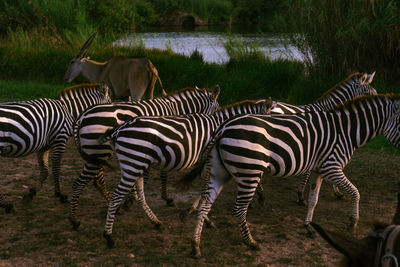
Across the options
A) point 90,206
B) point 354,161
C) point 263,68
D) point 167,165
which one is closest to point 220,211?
point 167,165

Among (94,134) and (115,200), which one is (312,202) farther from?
(94,134)

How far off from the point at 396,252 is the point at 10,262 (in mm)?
3812

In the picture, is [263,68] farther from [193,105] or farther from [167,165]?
[167,165]

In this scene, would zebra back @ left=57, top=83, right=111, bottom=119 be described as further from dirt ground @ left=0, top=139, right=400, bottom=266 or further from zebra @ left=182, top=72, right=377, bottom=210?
zebra @ left=182, top=72, right=377, bottom=210

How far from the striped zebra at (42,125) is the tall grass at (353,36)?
254 inches

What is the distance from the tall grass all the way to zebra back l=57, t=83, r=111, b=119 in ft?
20.3

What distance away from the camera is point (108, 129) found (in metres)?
5.04

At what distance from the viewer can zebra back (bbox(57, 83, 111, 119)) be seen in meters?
6.59

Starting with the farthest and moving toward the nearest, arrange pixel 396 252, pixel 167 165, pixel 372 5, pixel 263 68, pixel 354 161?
pixel 263 68 < pixel 372 5 < pixel 354 161 < pixel 167 165 < pixel 396 252

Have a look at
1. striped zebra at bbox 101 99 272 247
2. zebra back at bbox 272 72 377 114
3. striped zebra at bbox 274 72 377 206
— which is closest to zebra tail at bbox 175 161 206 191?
striped zebra at bbox 101 99 272 247

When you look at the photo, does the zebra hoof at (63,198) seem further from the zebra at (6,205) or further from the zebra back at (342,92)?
the zebra back at (342,92)

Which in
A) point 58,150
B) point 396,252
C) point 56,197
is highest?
point 396,252

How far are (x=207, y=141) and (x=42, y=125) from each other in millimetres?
2141

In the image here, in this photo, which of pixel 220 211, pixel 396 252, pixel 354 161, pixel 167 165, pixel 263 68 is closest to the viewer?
pixel 396 252
